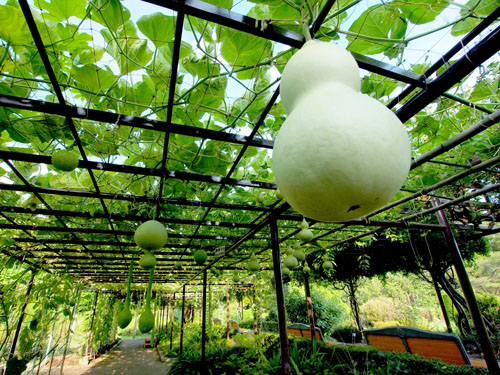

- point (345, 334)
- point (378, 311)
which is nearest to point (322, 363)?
point (345, 334)

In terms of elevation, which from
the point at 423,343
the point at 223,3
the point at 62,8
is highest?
the point at 62,8

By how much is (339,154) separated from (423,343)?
21.6ft

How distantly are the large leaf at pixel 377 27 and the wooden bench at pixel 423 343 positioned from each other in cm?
561

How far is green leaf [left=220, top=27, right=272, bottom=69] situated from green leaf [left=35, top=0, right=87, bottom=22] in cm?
60

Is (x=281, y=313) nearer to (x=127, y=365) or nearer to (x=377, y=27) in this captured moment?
(x=377, y=27)

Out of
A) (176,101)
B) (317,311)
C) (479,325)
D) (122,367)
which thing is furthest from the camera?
(317,311)

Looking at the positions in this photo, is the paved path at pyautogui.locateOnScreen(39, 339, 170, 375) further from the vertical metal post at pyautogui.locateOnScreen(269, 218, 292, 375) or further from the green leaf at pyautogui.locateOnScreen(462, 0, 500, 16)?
the green leaf at pyautogui.locateOnScreen(462, 0, 500, 16)

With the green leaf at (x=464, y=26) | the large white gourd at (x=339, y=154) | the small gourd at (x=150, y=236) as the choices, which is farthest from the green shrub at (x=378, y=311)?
the large white gourd at (x=339, y=154)

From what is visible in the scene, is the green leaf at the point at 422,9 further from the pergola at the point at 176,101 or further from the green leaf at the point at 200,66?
the green leaf at the point at 200,66

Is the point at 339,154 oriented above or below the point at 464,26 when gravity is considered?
below

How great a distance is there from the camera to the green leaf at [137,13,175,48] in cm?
106

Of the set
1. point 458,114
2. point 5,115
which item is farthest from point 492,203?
point 5,115

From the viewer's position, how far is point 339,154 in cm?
41

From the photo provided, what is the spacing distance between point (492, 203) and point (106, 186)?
4.76m
